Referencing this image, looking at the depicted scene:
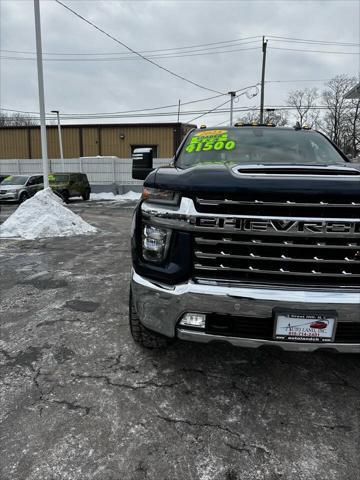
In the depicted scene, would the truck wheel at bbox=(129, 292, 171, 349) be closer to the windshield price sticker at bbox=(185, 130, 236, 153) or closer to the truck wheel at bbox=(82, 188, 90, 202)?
the windshield price sticker at bbox=(185, 130, 236, 153)

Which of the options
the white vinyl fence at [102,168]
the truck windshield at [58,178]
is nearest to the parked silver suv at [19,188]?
the truck windshield at [58,178]

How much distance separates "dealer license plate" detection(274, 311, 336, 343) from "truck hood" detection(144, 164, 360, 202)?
0.69 meters

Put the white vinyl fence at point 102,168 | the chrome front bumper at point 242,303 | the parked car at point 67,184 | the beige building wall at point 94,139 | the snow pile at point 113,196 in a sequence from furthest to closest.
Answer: the beige building wall at point 94,139 < the white vinyl fence at point 102,168 < the snow pile at point 113,196 < the parked car at point 67,184 < the chrome front bumper at point 242,303

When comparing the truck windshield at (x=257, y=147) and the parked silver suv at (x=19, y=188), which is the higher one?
the truck windshield at (x=257, y=147)

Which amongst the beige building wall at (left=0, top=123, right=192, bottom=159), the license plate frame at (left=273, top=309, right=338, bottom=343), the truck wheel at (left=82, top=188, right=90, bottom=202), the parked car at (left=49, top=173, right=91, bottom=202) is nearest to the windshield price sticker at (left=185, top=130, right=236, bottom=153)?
the license plate frame at (left=273, top=309, right=338, bottom=343)

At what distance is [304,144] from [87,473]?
359 cm

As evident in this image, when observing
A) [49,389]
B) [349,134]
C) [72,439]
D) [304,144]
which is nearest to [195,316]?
[72,439]

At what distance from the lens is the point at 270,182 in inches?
87.4

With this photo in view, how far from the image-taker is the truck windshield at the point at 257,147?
3.75 meters

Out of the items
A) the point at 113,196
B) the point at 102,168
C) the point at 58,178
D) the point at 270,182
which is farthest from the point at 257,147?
the point at 102,168

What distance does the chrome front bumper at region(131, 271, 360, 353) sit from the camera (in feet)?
7.18

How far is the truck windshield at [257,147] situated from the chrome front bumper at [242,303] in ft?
5.43

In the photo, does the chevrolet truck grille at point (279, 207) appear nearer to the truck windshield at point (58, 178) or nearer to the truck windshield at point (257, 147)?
the truck windshield at point (257, 147)

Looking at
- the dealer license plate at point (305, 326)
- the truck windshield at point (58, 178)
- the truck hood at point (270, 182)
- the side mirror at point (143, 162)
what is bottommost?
the dealer license plate at point (305, 326)
